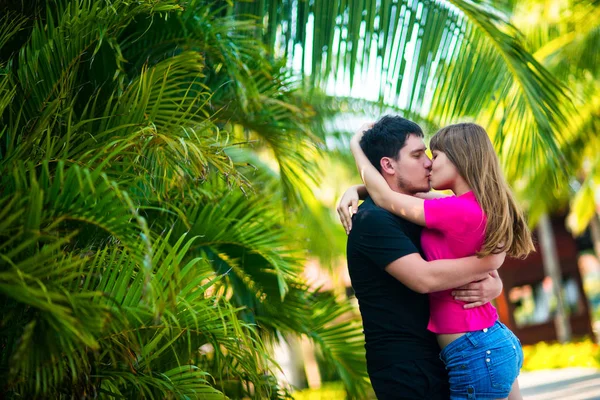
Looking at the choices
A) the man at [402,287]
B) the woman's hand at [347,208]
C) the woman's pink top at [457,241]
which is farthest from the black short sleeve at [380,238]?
the woman's hand at [347,208]

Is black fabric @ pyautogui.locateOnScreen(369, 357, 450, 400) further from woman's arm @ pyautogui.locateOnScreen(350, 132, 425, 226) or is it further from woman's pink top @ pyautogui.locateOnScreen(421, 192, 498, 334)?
woman's arm @ pyautogui.locateOnScreen(350, 132, 425, 226)

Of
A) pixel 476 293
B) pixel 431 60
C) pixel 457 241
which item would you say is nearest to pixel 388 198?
pixel 457 241

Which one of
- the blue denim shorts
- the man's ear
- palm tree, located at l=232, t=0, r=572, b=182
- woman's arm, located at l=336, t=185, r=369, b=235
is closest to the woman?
the blue denim shorts

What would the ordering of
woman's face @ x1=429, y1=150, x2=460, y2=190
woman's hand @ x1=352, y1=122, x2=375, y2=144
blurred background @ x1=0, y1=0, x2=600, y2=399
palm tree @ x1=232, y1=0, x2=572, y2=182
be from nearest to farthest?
blurred background @ x1=0, y1=0, x2=600, y2=399 < woman's face @ x1=429, y1=150, x2=460, y2=190 < woman's hand @ x1=352, y1=122, x2=375, y2=144 < palm tree @ x1=232, y1=0, x2=572, y2=182

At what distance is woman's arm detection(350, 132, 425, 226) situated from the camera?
2949 millimetres

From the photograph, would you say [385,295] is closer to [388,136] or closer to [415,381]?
[415,381]

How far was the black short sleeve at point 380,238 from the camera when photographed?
9.43ft

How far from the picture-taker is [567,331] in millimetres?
19453

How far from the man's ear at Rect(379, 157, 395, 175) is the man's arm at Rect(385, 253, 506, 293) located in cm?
50

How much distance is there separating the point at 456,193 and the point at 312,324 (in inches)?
79.1

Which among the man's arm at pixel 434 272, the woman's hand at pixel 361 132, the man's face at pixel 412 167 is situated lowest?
the man's arm at pixel 434 272

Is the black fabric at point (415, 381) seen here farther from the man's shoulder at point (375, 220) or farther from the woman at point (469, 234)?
the man's shoulder at point (375, 220)

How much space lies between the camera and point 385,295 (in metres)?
3.02

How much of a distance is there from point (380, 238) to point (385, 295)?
0.86ft
